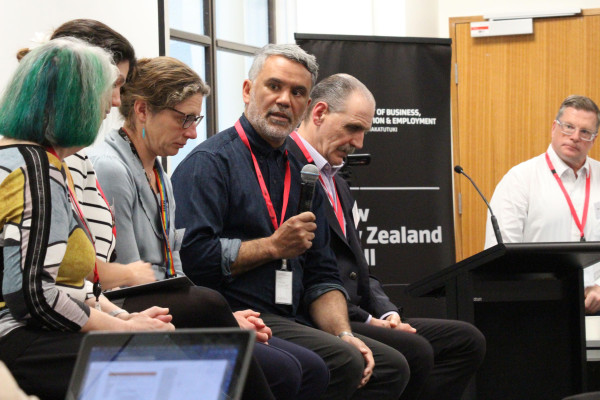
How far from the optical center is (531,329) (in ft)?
12.7

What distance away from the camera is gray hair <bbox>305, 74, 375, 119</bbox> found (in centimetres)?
358

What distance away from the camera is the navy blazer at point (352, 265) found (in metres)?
3.26

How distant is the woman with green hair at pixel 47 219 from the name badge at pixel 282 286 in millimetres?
843

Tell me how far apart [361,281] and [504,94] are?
3.73 metres

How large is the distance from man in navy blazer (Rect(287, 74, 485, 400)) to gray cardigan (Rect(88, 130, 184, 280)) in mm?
899

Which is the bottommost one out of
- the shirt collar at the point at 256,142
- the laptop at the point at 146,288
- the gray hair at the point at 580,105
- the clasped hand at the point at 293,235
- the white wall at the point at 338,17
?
the laptop at the point at 146,288

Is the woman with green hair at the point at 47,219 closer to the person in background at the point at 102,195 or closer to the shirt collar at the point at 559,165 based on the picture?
the person in background at the point at 102,195

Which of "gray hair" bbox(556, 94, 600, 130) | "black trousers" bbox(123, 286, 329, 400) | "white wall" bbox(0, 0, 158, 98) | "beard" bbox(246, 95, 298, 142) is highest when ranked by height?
"white wall" bbox(0, 0, 158, 98)

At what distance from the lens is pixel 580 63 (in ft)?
21.5

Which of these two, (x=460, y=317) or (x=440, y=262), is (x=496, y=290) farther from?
(x=440, y=262)

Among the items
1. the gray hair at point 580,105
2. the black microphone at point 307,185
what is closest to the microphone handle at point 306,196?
the black microphone at point 307,185

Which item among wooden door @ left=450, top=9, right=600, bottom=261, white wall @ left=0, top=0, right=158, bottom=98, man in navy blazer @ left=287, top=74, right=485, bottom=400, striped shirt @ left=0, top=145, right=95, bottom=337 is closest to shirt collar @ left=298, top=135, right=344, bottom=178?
man in navy blazer @ left=287, top=74, right=485, bottom=400

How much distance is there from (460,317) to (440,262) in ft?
6.09

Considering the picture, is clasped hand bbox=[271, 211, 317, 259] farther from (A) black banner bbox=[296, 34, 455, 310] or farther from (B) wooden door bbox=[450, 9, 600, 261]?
(B) wooden door bbox=[450, 9, 600, 261]
